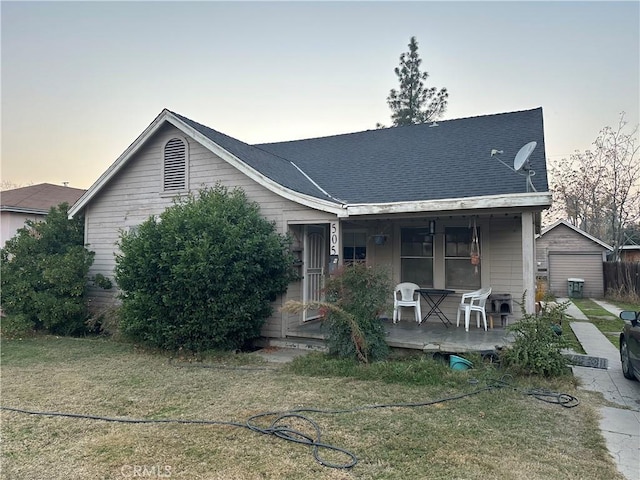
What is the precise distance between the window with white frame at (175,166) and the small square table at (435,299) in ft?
18.3

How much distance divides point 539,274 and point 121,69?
19767 mm

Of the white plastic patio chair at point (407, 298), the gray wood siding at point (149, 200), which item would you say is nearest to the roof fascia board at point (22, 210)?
the gray wood siding at point (149, 200)

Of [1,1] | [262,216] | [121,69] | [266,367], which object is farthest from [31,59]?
[266,367]

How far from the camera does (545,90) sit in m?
14.5

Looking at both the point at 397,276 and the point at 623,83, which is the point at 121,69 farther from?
the point at 623,83

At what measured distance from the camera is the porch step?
24.6 ft

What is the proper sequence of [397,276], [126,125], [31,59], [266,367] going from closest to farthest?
1. [266,367]
2. [397,276]
3. [31,59]
4. [126,125]

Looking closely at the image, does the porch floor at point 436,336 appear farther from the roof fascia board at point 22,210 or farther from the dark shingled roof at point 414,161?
the roof fascia board at point 22,210

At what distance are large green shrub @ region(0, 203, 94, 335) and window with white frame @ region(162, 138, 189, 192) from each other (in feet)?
9.08

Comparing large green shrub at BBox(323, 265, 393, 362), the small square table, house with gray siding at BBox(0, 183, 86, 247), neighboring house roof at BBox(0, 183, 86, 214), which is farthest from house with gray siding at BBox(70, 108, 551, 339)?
neighboring house roof at BBox(0, 183, 86, 214)

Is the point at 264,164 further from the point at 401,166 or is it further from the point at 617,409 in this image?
the point at 617,409

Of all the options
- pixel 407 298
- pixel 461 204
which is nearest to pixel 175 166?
pixel 407 298

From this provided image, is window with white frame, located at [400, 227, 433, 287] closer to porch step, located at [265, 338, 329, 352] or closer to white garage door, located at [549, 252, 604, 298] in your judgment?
porch step, located at [265, 338, 329, 352]

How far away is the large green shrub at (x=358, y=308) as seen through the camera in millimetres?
6273
